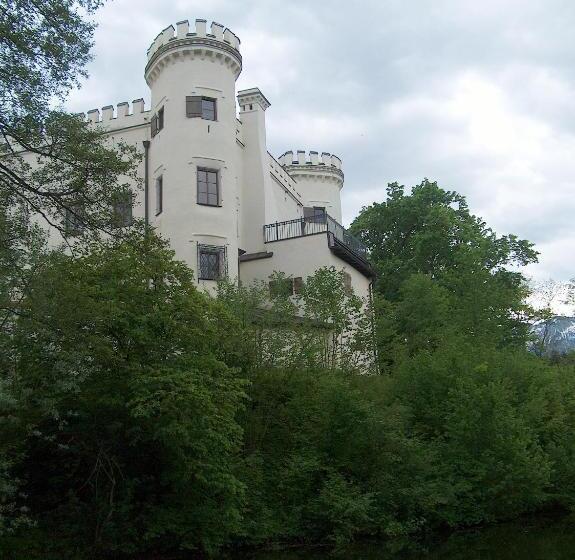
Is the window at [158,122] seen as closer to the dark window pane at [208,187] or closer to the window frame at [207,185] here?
the window frame at [207,185]

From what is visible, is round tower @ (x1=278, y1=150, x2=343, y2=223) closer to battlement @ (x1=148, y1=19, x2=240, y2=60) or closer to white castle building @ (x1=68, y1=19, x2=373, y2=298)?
white castle building @ (x1=68, y1=19, x2=373, y2=298)

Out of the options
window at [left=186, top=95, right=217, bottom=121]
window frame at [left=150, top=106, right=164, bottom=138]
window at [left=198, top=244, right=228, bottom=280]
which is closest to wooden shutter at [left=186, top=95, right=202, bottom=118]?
window at [left=186, top=95, right=217, bottom=121]

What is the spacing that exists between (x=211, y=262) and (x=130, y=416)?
38.8 feet

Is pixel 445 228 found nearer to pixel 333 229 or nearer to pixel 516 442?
pixel 333 229

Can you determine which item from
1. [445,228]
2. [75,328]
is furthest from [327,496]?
[445,228]

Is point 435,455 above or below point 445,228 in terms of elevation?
below

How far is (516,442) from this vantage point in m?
18.5

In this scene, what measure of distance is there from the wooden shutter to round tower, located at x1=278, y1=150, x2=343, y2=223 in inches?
457

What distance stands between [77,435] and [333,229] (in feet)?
55.4

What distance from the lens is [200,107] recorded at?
27297 mm

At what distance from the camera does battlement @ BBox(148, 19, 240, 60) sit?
27625mm

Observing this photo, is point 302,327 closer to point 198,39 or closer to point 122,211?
point 122,211

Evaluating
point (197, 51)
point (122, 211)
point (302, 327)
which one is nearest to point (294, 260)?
point (197, 51)

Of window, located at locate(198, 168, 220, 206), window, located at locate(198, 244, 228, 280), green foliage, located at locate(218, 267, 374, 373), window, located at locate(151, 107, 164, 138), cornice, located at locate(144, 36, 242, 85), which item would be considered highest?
cornice, located at locate(144, 36, 242, 85)
